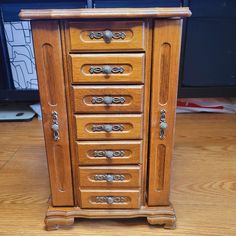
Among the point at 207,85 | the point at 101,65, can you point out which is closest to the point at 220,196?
the point at 101,65

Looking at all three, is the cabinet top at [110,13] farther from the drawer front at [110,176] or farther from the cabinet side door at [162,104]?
the drawer front at [110,176]

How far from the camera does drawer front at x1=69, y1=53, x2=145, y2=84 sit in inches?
26.0

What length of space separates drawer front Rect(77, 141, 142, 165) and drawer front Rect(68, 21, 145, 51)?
0.24 metres

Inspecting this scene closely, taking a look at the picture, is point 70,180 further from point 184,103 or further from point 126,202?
point 184,103

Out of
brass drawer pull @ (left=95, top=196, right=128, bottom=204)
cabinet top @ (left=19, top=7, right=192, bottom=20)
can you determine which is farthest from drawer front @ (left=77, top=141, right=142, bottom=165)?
cabinet top @ (left=19, top=7, right=192, bottom=20)

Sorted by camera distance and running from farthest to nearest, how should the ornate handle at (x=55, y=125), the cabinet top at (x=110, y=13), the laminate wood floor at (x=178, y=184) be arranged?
1. the laminate wood floor at (x=178, y=184)
2. the ornate handle at (x=55, y=125)
3. the cabinet top at (x=110, y=13)

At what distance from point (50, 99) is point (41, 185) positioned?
1.47ft

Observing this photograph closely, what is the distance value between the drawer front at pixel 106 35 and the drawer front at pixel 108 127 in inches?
6.7

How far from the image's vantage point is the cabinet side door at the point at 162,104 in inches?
25.6

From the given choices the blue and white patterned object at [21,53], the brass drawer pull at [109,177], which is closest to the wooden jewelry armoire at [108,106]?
the brass drawer pull at [109,177]

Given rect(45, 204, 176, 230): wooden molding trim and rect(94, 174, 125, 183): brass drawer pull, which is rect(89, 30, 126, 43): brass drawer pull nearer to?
rect(94, 174, 125, 183): brass drawer pull

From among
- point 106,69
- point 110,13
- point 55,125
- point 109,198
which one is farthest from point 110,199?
point 110,13

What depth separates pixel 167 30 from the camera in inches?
25.4

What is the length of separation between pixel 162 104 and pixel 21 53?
106cm
